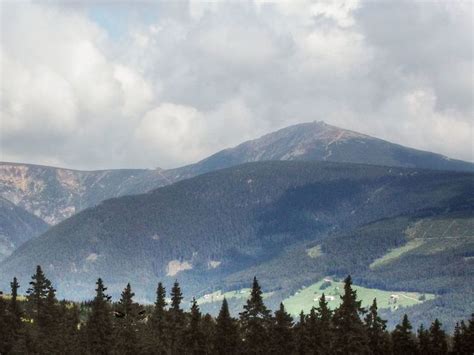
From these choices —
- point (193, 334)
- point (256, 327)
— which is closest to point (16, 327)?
point (193, 334)

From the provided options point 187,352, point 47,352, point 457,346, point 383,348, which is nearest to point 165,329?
point 187,352

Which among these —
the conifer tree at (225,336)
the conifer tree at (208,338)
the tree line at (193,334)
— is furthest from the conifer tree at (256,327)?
the conifer tree at (208,338)

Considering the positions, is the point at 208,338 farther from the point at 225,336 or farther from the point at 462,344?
the point at 462,344

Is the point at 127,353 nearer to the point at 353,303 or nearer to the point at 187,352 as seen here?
the point at 187,352

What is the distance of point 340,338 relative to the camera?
419 ft

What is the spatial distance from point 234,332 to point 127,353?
64.5 feet

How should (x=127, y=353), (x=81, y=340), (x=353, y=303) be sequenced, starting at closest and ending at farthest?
(x=353, y=303) → (x=127, y=353) → (x=81, y=340)

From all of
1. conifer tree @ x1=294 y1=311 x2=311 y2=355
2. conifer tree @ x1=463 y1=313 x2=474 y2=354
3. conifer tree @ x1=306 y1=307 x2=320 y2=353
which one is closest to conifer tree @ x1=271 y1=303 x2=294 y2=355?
conifer tree @ x1=294 y1=311 x2=311 y2=355

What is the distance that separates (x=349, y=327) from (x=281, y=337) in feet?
80.8

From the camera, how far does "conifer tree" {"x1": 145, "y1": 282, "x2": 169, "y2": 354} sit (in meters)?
150

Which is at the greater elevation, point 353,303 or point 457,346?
point 353,303

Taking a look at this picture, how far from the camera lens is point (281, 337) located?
5896 inches

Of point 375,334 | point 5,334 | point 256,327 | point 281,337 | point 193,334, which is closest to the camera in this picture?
point 375,334

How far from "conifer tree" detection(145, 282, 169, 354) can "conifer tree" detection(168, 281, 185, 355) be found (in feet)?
4.21
